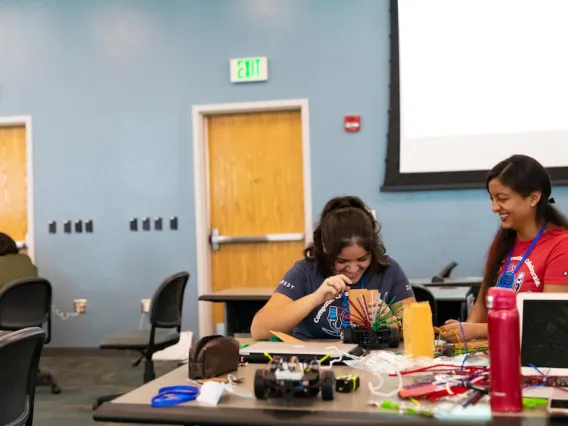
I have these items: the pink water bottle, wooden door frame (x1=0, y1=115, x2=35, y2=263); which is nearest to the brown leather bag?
the pink water bottle

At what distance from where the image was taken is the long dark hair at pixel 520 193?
7.29 feet

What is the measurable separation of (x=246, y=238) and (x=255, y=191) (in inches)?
14.8

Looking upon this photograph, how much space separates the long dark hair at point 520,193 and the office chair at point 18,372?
138 cm

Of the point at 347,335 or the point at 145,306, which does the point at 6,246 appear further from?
the point at 347,335

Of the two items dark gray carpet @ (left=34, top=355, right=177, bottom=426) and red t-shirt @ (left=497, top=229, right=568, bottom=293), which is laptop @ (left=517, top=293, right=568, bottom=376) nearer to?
red t-shirt @ (left=497, top=229, right=568, bottom=293)

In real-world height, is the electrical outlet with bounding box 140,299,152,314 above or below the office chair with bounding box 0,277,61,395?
below

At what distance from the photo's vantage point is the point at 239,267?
572cm

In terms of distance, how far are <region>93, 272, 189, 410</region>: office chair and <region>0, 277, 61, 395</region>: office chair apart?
48cm

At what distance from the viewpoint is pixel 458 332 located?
2004 mm

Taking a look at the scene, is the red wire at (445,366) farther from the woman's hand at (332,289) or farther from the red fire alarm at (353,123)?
the red fire alarm at (353,123)

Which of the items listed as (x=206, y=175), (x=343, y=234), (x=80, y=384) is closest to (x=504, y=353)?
(x=343, y=234)

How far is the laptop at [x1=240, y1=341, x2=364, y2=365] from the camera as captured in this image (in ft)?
5.72

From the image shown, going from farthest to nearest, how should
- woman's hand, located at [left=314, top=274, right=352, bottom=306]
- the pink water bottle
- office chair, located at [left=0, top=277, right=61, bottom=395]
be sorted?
1. office chair, located at [left=0, top=277, right=61, bottom=395]
2. woman's hand, located at [left=314, top=274, right=352, bottom=306]
3. the pink water bottle

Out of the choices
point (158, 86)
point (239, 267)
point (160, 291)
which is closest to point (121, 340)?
point (160, 291)
